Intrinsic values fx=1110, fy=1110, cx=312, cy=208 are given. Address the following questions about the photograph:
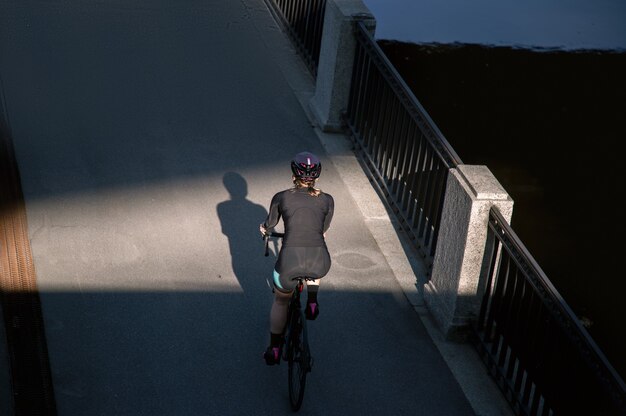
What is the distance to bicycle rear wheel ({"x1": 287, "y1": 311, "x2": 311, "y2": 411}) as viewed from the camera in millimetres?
8500

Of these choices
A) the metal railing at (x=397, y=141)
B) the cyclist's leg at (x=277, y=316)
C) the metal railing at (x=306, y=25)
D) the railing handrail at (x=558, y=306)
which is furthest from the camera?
the metal railing at (x=306, y=25)

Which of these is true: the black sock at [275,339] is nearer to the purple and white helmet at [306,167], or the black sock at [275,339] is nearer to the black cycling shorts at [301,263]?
the black cycling shorts at [301,263]

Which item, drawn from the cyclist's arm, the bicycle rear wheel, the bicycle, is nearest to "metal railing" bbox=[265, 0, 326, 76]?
the cyclist's arm

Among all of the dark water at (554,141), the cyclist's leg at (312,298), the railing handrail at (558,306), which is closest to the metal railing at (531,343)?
the railing handrail at (558,306)

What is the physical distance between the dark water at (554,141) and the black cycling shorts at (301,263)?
5957mm

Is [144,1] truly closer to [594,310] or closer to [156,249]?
[156,249]

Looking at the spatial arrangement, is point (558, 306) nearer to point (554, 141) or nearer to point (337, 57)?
point (337, 57)

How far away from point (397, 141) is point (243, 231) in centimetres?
223

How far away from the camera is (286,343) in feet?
29.5

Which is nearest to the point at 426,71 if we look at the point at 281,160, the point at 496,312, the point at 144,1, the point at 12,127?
the point at 144,1

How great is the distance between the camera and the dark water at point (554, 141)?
14648 millimetres

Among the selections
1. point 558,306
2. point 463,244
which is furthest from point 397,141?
point 558,306

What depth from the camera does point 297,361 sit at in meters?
8.72

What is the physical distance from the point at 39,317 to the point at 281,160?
3.98m
